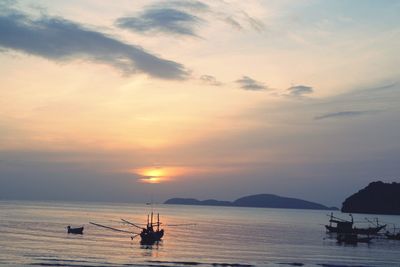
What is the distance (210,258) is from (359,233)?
60.7 meters

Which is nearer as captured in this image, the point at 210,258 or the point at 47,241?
the point at 210,258

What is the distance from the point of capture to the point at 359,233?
4673 inches

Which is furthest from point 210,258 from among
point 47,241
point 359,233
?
point 359,233

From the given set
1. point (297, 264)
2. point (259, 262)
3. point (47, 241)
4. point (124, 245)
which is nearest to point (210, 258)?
point (259, 262)

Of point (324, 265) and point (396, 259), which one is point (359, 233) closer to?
point (396, 259)

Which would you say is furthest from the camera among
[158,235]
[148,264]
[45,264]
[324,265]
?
[158,235]

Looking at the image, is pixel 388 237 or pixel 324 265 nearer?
pixel 324 265

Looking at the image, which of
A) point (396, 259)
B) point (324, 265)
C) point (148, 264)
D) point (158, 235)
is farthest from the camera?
point (158, 235)

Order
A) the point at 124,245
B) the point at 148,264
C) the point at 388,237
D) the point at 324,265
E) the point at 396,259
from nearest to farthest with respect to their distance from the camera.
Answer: the point at 148,264 → the point at 324,265 → the point at 396,259 → the point at 124,245 → the point at 388,237

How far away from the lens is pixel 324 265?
65.8 m

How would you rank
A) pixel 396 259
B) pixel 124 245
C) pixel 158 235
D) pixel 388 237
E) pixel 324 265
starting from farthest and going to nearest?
pixel 388 237
pixel 158 235
pixel 124 245
pixel 396 259
pixel 324 265

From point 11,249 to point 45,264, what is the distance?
593 inches

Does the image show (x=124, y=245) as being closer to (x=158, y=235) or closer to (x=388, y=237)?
(x=158, y=235)

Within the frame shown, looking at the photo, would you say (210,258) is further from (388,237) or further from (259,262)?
(388,237)
